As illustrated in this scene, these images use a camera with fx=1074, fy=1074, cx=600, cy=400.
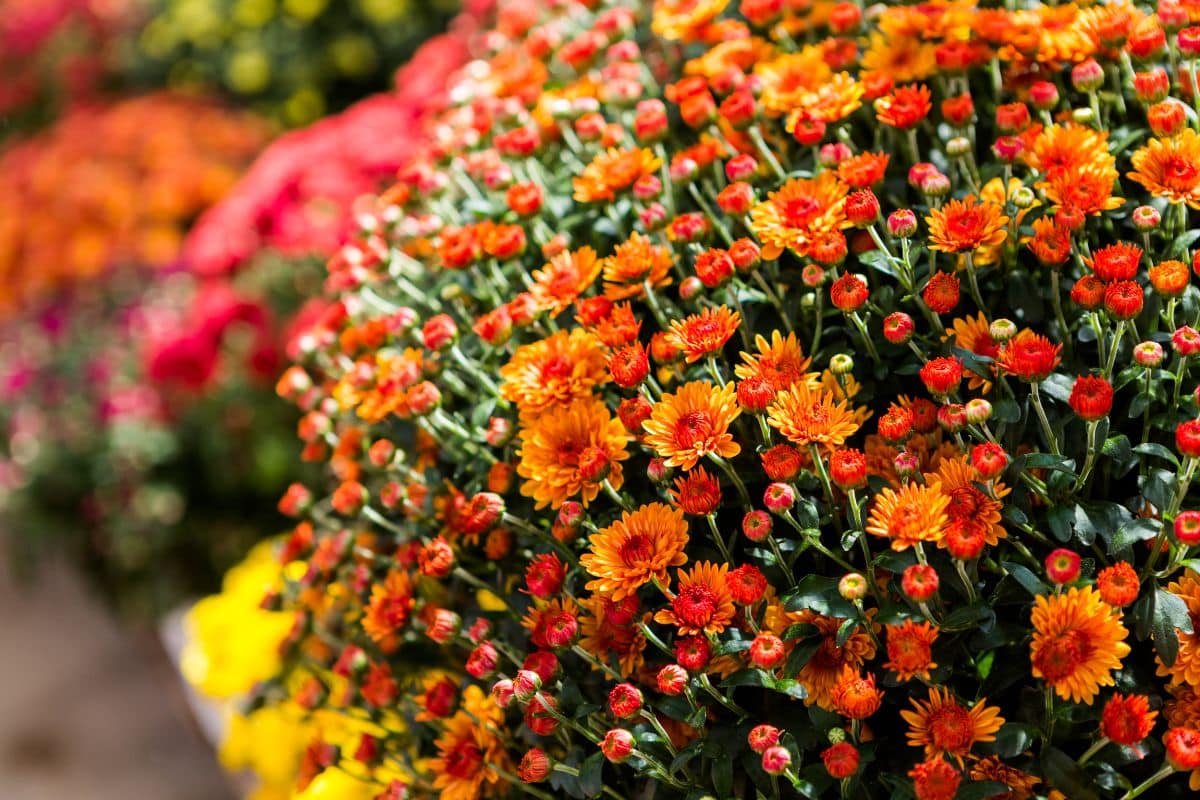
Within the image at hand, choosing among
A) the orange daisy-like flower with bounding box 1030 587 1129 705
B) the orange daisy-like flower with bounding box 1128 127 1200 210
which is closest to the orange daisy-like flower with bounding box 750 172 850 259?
the orange daisy-like flower with bounding box 1128 127 1200 210

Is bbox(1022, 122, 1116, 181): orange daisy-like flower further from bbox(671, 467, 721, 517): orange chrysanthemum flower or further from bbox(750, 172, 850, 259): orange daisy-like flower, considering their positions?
bbox(671, 467, 721, 517): orange chrysanthemum flower

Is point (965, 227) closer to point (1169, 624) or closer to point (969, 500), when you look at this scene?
point (969, 500)

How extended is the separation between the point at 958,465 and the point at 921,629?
0.41ft

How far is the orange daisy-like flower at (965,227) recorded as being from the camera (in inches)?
31.8

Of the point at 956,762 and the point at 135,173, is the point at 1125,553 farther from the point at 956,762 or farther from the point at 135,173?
the point at 135,173

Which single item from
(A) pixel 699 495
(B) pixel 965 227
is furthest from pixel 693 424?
(B) pixel 965 227

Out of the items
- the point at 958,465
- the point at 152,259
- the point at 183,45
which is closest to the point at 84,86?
the point at 183,45

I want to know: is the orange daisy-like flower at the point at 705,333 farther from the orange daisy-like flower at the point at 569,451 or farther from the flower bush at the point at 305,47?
the flower bush at the point at 305,47

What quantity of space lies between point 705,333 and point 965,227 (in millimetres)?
211

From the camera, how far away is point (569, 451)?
854 mm

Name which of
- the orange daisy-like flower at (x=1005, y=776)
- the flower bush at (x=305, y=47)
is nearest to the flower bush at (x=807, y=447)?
the orange daisy-like flower at (x=1005, y=776)

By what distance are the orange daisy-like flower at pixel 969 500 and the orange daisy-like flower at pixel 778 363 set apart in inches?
4.9

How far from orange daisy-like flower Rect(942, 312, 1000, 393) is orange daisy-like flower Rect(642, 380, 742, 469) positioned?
190 millimetres

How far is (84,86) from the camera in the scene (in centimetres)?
393
